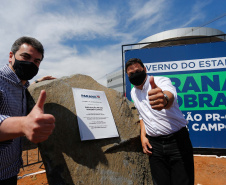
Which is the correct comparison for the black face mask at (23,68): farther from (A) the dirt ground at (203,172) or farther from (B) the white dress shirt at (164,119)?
→ (A) the dirt ground at (203,172)

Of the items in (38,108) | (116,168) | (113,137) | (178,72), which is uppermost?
(178,72)

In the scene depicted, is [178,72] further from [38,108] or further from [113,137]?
[38,108]

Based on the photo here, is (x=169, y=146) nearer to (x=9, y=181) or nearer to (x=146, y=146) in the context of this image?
(x=146, y=146)

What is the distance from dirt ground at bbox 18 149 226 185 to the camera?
3.28 metres

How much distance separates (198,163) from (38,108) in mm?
4583

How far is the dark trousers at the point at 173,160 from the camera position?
174 cm

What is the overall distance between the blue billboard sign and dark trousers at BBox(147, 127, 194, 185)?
3.19 metres

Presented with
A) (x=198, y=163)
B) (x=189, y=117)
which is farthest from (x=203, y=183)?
(x=189, y=117)

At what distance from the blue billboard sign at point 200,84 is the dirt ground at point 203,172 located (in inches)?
16.5

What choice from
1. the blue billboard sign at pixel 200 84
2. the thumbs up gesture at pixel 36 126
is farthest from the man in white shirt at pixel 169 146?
the blue billboard sign at pixel 200 84

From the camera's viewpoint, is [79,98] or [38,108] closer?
[38,108]

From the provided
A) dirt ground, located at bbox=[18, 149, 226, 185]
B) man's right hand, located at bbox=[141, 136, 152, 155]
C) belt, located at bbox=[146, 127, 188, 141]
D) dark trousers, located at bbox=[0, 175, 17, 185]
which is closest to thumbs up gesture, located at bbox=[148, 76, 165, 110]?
belt, located at bbox=[146, 127, 188, 141]

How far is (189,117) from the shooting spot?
468 centimetres

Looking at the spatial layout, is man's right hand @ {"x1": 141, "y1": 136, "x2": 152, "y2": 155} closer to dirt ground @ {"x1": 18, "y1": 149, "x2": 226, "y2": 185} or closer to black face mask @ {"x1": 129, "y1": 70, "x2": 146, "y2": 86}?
black face mask @ {"x1": 129, "y1": 70, "x2": 146, "y2": 86}
